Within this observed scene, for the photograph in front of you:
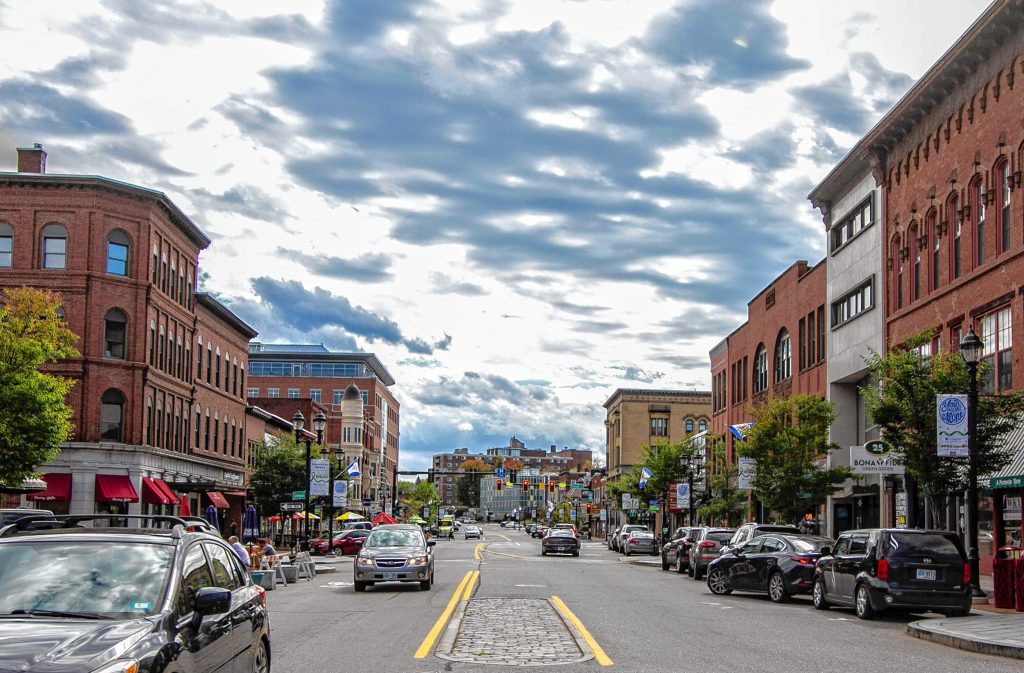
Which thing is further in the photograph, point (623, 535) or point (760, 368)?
point (623, 535)

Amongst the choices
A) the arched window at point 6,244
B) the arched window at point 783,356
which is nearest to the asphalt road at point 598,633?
the arched window at point 6,244

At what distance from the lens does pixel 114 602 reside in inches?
310

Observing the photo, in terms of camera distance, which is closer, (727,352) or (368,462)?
(727,352)

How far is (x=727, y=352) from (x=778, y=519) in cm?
3273

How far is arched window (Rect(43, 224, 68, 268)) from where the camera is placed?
48.7 meters

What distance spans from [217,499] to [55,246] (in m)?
19.0

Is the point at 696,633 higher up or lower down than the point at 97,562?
lower down

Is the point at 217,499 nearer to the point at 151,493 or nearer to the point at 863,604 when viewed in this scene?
the point at 151,493

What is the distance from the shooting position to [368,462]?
430 feet

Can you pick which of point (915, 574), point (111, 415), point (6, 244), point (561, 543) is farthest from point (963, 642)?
point (561, 543)

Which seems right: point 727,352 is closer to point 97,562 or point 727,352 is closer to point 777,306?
point 777,306

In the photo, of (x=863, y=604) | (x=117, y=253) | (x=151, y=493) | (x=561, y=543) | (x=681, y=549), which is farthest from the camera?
(x=561, y=543)

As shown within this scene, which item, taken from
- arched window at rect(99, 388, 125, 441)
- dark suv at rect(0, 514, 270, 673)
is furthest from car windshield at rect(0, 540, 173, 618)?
arched window at rect(99, 388, 125, 441)

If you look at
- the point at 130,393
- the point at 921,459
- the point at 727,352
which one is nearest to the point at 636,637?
the point at 921,459
